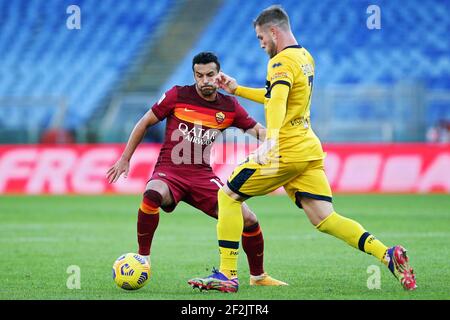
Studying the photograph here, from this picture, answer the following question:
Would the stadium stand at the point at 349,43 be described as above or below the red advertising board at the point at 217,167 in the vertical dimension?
above

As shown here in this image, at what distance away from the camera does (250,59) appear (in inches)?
993

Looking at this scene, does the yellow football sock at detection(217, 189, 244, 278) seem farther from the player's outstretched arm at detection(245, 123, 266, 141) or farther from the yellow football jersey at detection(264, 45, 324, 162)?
the player's outstretched arm at detection(245, 123, 266, 141)

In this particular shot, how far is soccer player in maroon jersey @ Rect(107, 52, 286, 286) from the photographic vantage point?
7.35m

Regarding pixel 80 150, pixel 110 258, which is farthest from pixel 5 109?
pixel 110 258

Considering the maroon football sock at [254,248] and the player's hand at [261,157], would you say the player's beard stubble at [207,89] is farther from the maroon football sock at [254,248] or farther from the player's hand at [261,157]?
the maroon football sock at [254,248]

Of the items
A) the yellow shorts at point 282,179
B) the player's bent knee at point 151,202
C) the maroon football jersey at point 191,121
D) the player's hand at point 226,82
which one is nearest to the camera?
the yellow shorts at point 282,179

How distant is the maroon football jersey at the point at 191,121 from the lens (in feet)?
25.1

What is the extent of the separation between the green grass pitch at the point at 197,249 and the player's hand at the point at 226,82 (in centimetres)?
167

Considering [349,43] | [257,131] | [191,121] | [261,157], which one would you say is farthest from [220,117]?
[349,43]

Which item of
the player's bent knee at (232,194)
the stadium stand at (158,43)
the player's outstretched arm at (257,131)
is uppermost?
the stadium stand at (158,43)

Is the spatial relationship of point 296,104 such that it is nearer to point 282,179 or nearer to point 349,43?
point 282,179

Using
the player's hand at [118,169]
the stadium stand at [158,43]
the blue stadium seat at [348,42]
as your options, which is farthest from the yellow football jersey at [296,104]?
the blue stadium seat at [348,42]

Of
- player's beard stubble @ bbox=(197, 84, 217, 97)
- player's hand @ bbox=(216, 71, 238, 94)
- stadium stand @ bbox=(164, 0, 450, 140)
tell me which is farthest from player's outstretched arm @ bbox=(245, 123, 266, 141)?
stadium stand @ bbox=(164, 0, 450, 140)
